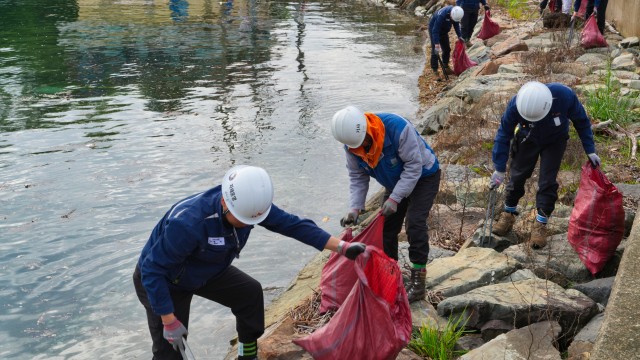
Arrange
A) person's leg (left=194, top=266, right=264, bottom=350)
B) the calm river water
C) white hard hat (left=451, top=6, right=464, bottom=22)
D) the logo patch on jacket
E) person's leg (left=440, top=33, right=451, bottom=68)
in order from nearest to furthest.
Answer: the logo patch on jacket
person's leg (left=194, top=266, right=264, bottom=350)
the calm river water
white hard hat (left=451, top=6, right=464, bottom=22)
person's leg (left=440, top=33, right=451, bottom=68)

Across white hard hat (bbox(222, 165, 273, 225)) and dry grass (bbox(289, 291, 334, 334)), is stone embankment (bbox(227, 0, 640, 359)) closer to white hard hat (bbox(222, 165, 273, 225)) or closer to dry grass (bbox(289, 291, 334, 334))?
dry grass (bbox(289, 291, 334, 334))

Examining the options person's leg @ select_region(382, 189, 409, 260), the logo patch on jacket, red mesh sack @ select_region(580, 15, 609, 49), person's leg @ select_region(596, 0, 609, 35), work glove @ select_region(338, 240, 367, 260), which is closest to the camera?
the logo patch on jacket

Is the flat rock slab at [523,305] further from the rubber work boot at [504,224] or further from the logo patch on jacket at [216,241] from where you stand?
the logo patch on jacket at [216,241]

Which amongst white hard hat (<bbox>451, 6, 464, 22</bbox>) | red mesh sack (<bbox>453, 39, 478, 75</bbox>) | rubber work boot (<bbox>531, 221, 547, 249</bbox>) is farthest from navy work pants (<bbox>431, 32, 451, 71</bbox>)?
rubber work boot (<bbox>531, 221, 547, 249</bbox>)

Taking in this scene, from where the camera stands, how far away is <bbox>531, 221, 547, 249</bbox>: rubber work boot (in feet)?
17.1

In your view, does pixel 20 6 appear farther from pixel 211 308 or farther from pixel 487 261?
pixel 487 261

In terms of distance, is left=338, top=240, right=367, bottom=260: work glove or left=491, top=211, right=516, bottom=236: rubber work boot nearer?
left=338, top=240, right=367, bottom=260: work glove

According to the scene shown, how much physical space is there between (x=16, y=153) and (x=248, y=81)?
233 inches

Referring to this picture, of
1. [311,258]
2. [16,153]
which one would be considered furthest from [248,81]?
[311,258]

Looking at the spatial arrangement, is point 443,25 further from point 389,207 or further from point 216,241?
point 216,241

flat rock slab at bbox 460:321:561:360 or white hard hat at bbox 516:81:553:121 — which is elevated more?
white hard hat at bbox 516:81:553:121

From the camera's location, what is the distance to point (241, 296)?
4094 mm

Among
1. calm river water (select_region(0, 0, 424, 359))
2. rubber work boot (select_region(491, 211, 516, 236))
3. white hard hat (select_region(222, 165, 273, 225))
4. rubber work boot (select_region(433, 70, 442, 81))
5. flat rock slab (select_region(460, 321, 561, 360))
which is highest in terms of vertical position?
white hard hat (select_region(222, 165, 273, 225))

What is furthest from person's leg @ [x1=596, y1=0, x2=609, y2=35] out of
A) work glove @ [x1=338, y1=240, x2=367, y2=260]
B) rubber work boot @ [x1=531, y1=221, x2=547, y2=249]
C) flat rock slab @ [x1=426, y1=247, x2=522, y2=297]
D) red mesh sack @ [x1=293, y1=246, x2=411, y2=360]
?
red mesh sack @ [x1=293, y1=246, x2=411, y2=360]
